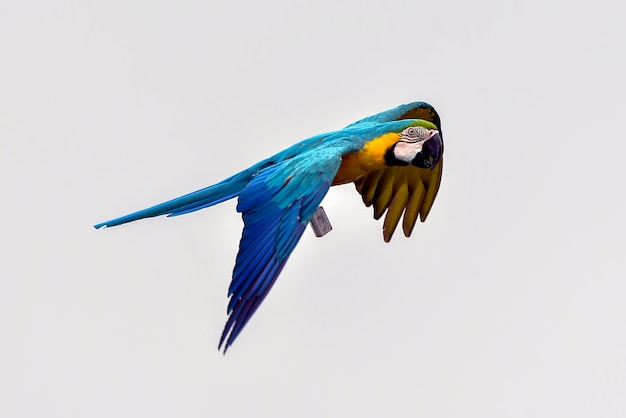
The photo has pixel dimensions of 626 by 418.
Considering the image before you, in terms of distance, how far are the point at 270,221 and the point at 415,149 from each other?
1.38 metres

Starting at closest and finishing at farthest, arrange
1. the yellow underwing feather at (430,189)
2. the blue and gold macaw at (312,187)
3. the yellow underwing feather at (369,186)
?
the blue and gold macaw at (312,187)
the yellow underwing feather at (369,186)
the yellow underwing feather at (430,189)

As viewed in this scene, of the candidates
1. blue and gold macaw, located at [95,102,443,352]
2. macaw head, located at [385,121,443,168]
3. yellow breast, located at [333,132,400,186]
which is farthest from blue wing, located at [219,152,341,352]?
macaw head, located at [385,121,443,168]

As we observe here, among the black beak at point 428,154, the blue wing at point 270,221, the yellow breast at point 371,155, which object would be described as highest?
the yellow breast at point 371,155

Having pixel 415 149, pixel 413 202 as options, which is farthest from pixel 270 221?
pixel 413 202

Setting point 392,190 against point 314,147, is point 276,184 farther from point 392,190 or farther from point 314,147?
point 392,190

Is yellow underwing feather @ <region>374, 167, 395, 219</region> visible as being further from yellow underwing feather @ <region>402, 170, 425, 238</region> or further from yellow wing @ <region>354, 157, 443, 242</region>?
yellow underwing feather @ <region>402, 170, 425, 238</region>

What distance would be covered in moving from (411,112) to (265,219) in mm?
2335

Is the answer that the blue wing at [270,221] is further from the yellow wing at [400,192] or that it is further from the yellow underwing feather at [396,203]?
the yellow underwing feather at [396,203]

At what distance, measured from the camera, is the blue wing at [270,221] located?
827cm

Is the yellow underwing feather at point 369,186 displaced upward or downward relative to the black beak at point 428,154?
upward

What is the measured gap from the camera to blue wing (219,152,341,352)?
325 inches

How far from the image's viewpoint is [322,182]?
355 inches

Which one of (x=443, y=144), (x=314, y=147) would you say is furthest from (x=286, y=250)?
(x=443, y=144)

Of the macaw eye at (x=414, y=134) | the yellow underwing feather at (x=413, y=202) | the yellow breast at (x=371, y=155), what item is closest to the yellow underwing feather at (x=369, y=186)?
the yellow underwing feather at (x=413, y=202)
